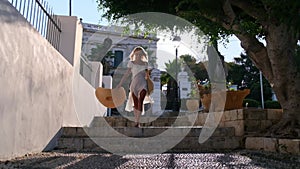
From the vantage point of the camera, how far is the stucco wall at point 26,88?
2.43m

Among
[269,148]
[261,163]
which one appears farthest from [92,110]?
[261,163]

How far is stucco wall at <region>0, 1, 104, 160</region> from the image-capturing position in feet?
7.97

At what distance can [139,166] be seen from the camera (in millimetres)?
2447

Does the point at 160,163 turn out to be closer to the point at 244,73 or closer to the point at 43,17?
the point at 43,17

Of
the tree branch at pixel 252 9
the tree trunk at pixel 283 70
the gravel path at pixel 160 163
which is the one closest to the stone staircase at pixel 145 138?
the tree trunk at pixel 283 70

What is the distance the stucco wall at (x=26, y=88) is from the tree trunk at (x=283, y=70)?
2.99 metres

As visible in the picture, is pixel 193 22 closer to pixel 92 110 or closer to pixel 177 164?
pixel 92 110

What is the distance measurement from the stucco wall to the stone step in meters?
0.26

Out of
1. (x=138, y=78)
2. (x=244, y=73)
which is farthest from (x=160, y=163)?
(x=244, y=73)

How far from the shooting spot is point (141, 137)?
405cm

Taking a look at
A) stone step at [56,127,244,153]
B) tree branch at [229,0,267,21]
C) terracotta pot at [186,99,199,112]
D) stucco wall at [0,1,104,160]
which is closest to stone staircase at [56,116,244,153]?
stone step at [56,127,244,153]

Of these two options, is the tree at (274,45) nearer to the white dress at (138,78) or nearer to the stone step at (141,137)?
the stone step at (141,137)

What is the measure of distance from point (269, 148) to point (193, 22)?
10.8 feet

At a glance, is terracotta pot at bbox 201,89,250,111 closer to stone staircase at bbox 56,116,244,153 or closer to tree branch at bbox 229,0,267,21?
stone staircase at bbox 56,116,244,153
